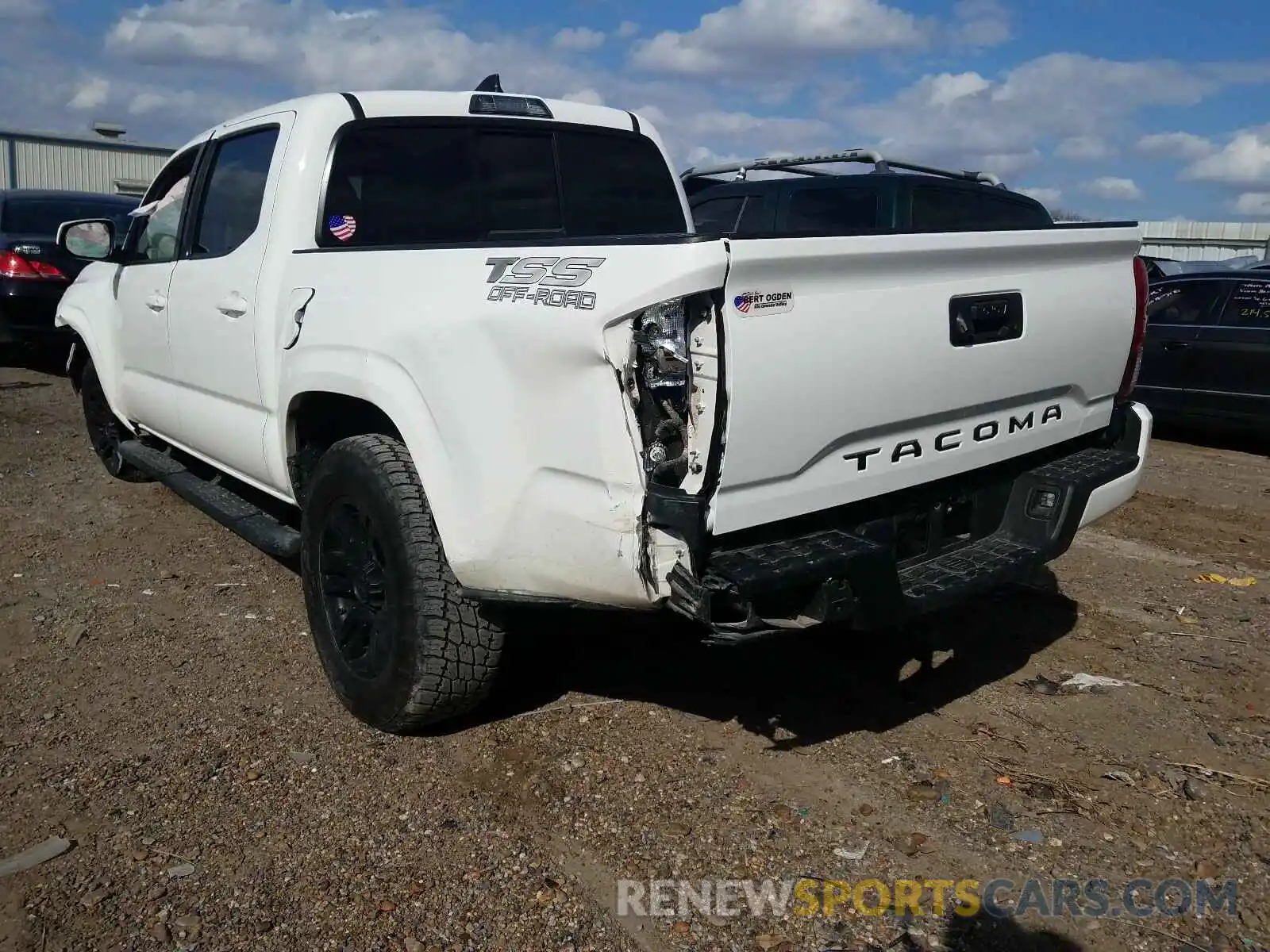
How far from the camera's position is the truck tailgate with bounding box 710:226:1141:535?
2.56m

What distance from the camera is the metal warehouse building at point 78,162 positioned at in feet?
87.2

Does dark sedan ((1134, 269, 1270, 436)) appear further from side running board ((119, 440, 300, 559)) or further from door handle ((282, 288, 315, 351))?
door handle ((282, 288, 315, 351))

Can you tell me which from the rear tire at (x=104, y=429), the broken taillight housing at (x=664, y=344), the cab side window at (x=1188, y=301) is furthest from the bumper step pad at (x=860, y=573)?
the cab side window at (x=1188, y=301)

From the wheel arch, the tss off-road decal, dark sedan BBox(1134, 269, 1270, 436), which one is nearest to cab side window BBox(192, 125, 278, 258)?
the wheel arch

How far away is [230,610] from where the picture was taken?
15.1 ft

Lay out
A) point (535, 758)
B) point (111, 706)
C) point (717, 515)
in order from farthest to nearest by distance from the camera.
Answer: point (111, 706) < point (535, 758) < point (717, 515)

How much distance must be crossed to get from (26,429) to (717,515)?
295 inches

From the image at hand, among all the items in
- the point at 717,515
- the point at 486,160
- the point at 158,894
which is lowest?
the point at 158,894

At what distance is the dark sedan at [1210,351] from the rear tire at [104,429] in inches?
309

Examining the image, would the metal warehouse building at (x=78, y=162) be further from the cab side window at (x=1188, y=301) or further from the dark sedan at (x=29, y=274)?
the cab side window at (x=1188, y=301)

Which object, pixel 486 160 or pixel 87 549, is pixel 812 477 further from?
pixel 87 549

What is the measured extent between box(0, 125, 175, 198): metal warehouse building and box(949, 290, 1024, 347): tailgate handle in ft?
88.8

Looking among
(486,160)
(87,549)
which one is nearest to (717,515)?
(486,160)

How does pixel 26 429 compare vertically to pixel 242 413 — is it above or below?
below
